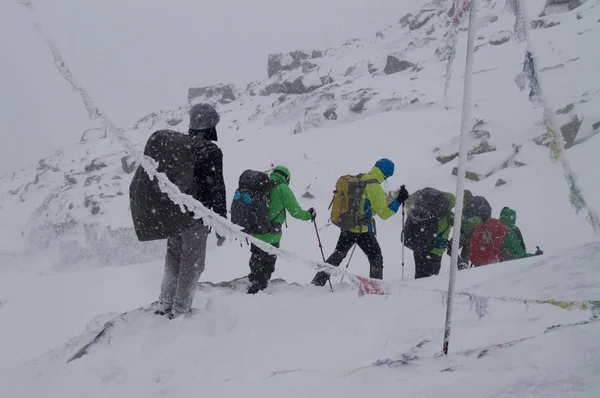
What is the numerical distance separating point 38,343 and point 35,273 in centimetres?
1284

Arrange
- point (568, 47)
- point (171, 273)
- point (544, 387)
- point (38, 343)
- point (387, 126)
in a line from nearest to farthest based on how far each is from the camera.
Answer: point (544, 387), point (171, 273), point (38, 343), point (568, 47), point (387, 126)

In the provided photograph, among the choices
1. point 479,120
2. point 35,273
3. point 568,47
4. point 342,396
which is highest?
point 568,47

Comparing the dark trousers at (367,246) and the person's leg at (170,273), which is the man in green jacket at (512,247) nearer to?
the dark trousers at (367,246)

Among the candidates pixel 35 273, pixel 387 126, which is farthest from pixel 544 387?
pixel 35 273

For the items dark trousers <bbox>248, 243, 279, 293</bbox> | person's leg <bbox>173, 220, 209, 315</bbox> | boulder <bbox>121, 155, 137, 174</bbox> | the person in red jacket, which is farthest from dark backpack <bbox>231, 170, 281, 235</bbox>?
boulder <bbox>121, 155, 137, 174</bbox>

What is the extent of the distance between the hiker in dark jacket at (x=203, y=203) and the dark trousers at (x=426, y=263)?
2864 millimetres

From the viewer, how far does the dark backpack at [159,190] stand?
311cm

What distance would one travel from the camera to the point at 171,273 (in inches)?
146

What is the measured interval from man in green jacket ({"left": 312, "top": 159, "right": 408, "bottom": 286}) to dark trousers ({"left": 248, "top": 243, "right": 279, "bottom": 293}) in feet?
2.57

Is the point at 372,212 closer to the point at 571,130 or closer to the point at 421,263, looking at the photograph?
the point at 421,263

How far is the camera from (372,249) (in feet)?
16.2

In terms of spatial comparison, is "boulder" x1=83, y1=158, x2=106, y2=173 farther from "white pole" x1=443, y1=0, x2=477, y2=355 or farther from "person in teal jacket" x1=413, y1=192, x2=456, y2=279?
"white pole" x1=443, y1=0, x2=477, y2=355

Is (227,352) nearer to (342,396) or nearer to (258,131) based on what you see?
(342,396)

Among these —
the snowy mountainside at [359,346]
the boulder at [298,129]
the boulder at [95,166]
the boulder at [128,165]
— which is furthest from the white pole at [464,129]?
the boulder at [95,166]
